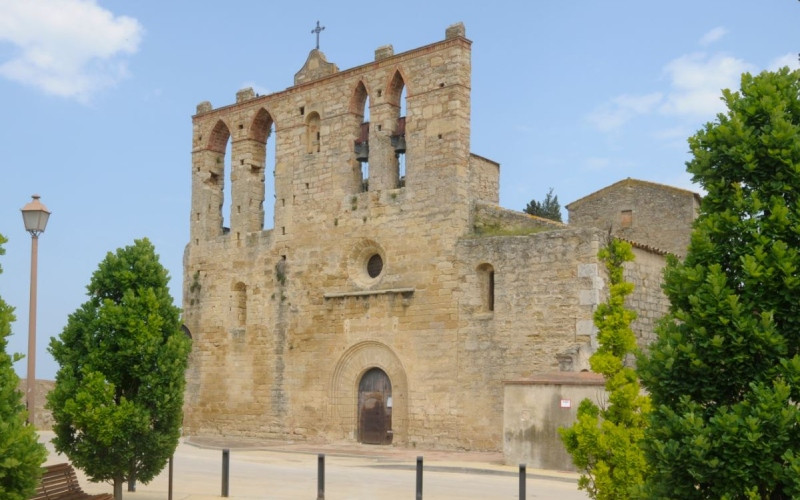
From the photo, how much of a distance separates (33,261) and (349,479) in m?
5.47

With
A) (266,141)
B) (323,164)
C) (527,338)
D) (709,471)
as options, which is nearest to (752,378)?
(709,471)

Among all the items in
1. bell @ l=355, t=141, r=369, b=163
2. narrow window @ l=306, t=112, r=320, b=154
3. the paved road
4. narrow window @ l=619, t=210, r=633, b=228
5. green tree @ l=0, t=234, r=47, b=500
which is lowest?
the paved road

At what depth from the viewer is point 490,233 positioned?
1944 centimetres

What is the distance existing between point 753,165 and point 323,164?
1705cm

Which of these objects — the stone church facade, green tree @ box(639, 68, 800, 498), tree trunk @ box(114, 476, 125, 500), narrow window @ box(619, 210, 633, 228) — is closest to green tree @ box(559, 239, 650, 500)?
green tree @ box(639, 68, 800, 498)

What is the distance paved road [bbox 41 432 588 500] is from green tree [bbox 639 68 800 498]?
650 cm

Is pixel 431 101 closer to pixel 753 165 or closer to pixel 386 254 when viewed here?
pixel 386 254

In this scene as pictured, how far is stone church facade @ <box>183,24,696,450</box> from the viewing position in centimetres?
1836

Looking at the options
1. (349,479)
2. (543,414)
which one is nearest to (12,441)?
(349,479)

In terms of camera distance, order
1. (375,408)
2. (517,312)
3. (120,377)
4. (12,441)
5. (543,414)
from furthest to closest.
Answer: (375,408)
(517,312)
(543,414)
(120,377)
(12,441)

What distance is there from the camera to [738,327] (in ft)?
17.4

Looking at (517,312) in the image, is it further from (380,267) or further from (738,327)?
(738,327)

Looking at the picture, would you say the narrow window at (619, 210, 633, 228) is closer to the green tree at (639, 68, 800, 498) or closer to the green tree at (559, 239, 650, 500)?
the green tree at (559, 239, 650, 500)

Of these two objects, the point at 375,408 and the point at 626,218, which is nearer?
the point at 375,408
